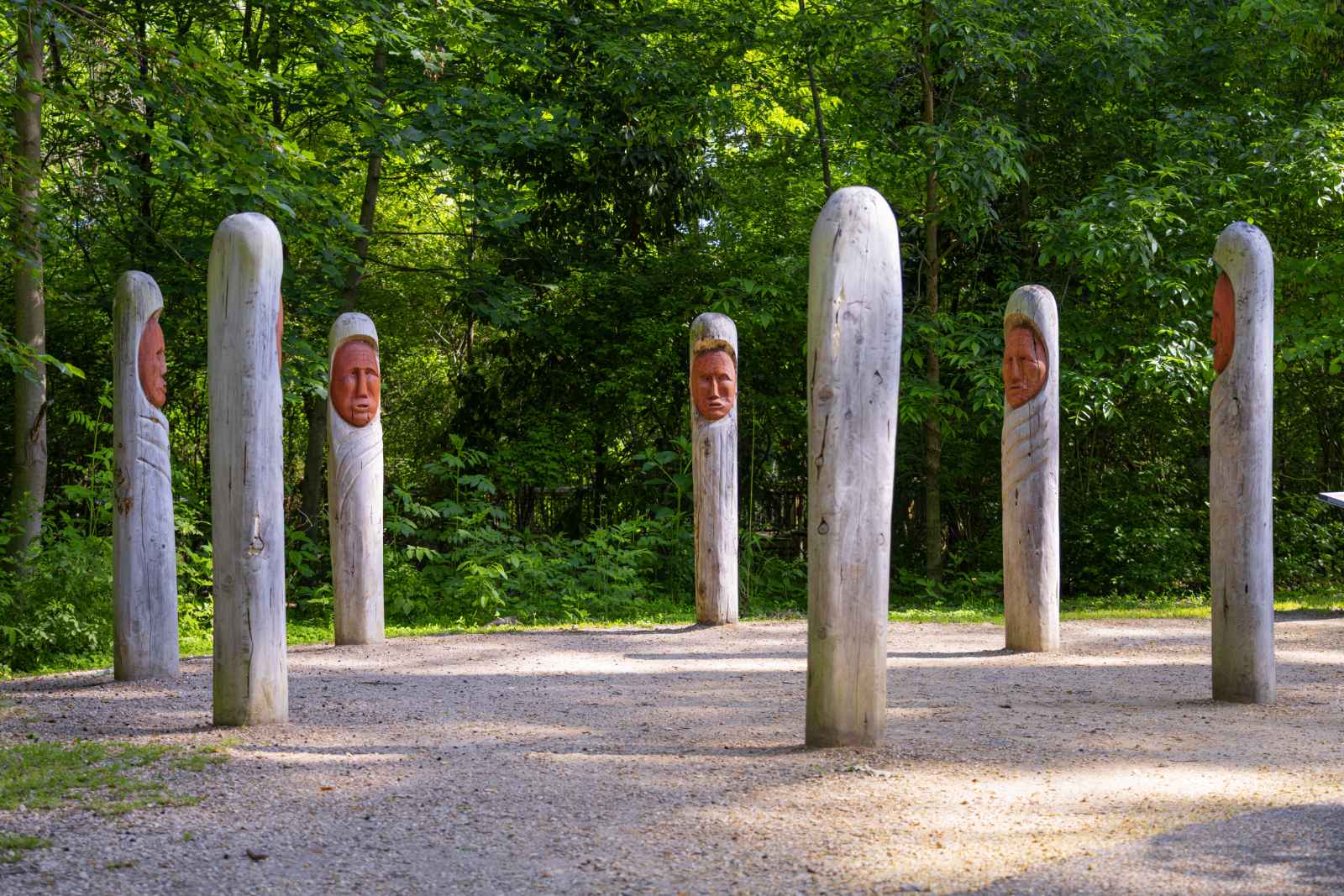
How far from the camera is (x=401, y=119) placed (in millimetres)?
12016

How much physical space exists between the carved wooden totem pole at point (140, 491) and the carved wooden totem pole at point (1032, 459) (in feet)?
17.4

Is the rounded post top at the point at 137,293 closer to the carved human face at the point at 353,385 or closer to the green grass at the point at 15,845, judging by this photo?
the carved human face at the point at 353,385

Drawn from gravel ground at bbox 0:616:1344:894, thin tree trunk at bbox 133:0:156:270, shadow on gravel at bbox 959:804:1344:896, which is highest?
thin tree trunk at bbox 133:0:156:270

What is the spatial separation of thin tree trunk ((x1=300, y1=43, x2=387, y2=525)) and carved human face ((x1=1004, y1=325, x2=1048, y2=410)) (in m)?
6.65

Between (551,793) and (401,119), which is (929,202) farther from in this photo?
(551,793)

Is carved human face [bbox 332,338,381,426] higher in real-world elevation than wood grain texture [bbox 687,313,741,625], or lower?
higher

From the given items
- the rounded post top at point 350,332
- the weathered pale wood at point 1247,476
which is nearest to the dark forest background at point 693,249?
the rounded post top at point 350,332

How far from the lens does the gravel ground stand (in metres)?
3.72

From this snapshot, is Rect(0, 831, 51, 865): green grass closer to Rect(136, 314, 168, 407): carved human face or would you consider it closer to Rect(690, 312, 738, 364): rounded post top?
Rect(136, 314, 168, 407): carved human face

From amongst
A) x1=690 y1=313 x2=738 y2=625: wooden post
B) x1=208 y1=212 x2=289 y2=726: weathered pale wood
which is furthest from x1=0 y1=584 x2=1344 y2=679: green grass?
x1=208 y1=212 x2=289 y2=726: weathered pale wood

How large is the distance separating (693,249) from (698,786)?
11019 millimetres

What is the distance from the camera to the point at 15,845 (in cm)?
391

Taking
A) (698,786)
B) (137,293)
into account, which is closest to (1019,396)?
(698,786)

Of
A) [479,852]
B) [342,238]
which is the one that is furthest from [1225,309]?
[342,238]
